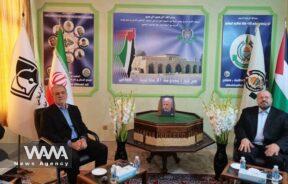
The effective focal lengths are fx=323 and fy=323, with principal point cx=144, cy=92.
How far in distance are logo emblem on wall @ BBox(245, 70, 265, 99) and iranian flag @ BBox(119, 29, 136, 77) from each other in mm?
1729

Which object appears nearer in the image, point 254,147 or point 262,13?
point 254,147

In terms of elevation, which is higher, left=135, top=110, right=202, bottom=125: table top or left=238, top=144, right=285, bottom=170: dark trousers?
left=135, top=110, right=202, bottom=125: table top

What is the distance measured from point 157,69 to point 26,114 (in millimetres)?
2056

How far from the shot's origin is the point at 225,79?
4.91 m

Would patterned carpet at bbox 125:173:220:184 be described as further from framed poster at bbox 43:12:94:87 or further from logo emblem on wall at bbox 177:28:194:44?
logo emblem on wall at bbox 177:28:194:44

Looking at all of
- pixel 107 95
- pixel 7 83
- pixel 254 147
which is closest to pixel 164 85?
pixel 107 95

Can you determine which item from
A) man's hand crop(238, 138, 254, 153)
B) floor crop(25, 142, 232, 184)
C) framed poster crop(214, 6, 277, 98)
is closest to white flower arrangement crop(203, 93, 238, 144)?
man's hand crop(238, 138, 254, 153)

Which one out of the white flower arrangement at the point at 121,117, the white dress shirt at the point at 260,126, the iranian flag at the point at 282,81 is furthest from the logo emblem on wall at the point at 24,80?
the iranian flag at the point at 282,81

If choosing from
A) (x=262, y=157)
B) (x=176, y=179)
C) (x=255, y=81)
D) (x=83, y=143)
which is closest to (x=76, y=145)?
(x=83, y=143)

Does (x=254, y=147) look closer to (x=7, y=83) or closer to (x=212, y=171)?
(x=212, y=171)

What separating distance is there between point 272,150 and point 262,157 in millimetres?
163

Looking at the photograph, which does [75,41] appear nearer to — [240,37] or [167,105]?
[167,105]

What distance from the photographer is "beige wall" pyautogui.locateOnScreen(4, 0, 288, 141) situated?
475 cm

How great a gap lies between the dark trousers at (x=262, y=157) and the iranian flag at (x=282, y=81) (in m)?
1.09
